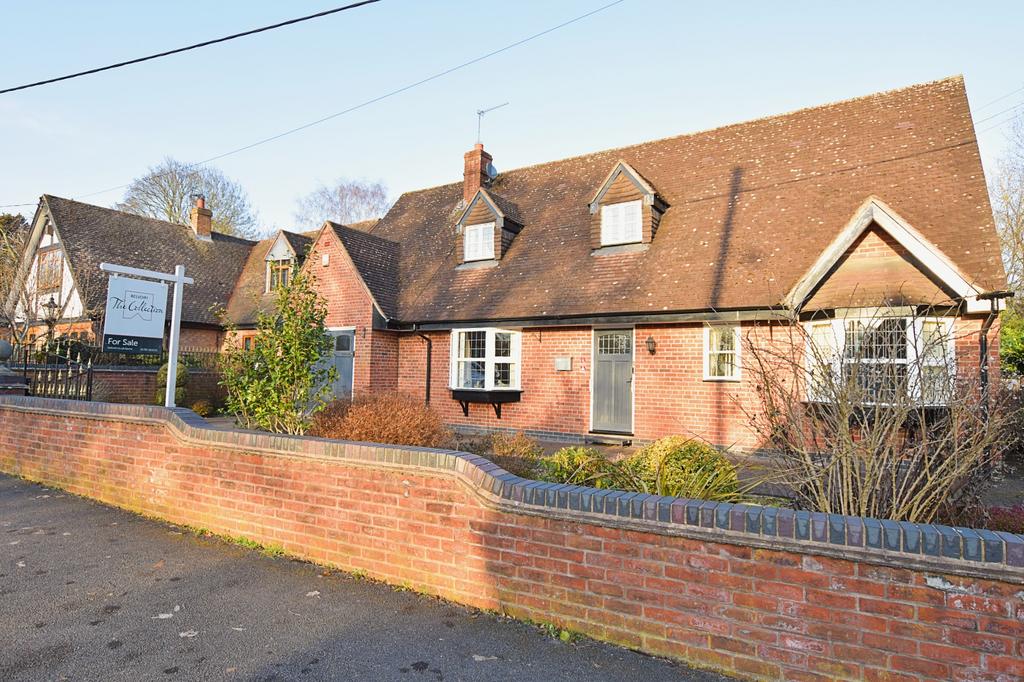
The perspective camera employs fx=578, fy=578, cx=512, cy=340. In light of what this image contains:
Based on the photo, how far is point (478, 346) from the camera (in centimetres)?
1448

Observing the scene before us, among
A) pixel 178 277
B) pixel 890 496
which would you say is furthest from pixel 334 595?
pixel 178 277

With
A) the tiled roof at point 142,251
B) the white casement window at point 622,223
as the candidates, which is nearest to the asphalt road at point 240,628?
the white casement window at point 622,223

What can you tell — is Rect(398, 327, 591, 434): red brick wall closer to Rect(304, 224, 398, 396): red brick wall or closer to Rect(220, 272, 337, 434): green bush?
Rect(304, 224, 398, 396): red brick wall

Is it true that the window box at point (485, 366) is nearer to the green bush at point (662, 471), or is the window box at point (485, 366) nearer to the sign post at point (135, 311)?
the sign post at point (135, 311)

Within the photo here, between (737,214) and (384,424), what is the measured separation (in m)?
9.62

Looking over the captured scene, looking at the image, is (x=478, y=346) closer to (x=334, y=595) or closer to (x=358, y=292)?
(x=358, y=292)

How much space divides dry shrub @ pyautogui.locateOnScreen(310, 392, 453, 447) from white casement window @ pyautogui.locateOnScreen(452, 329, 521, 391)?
6.30m

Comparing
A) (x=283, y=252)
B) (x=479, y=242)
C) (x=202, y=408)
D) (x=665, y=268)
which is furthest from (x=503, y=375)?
(x=283, y=252)

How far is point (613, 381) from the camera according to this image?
42.4 ft

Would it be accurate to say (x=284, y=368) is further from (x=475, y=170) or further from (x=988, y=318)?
(x=475, y=170)

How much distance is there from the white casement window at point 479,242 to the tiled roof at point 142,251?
10.5 metres

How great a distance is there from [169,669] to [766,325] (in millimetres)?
10386

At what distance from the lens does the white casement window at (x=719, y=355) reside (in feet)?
37.7

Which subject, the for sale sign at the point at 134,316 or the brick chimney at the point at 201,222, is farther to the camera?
the brick chimney at the point at 201,222
